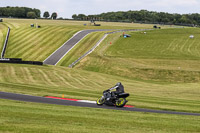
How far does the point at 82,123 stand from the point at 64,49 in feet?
217

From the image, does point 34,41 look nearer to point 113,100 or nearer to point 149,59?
point 149,59

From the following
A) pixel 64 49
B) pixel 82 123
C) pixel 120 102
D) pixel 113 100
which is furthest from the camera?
pixel 64 49

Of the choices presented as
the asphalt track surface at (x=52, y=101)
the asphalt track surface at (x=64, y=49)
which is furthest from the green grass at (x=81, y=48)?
the asphalt track surface at (x=52, y=101)

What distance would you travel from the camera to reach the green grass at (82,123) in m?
13.7

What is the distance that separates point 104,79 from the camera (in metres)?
47.2

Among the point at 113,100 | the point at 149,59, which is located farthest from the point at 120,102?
the point at 149,59

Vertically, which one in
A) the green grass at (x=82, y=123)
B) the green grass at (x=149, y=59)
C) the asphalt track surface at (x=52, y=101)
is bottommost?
the green grass at (x=149, y=59)

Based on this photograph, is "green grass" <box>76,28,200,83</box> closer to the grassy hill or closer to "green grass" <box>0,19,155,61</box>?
the grassy hill

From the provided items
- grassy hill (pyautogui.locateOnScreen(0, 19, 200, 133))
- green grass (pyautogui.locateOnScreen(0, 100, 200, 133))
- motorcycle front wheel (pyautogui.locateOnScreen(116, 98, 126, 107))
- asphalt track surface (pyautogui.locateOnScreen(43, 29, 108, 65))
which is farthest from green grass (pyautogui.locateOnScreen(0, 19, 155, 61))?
green grass (pyautogui.locateOnScreen(0, 100, 200, 133))

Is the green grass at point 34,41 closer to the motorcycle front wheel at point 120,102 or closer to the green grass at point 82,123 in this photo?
the motorcycle front wheel at point 120,102

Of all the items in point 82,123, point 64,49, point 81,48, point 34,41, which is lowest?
point 64,49

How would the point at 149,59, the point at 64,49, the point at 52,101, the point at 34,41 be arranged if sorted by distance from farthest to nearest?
the point at 34,41 < the point at 64,49 < the point at 149,59 < the point at 52,101

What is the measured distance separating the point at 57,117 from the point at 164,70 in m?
41.9

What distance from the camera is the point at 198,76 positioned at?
52281mm
